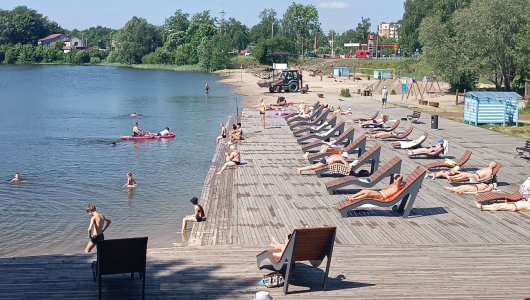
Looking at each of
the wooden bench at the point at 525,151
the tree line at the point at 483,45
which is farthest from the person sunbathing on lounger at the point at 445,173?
the tree line at the point at 483,45

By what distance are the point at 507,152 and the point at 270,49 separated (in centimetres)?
8942

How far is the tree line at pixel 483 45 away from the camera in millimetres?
42000

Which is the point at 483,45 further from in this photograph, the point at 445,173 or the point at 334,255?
the point at 334,255

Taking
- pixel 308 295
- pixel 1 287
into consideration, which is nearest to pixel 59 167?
pixel 1 287

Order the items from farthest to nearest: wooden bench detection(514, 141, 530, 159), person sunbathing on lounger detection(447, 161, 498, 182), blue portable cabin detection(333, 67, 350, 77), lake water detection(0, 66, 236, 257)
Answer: blue portable cabin detection(333, 67, 350, 77) → wooden bench detection(514, 141, 530, 159) → person sunbathing on lounger detection(447, 161, 498, 182) → lake water detection(0, 66, 236, 257)

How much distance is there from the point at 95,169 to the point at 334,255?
15061 millimetres

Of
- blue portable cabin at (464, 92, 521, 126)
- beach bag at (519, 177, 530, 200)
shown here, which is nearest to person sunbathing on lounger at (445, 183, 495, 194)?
beach bag at (519, 177, 530, 200)

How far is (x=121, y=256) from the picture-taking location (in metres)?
8.59

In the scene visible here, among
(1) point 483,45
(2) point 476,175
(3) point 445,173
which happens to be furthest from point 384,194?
(1) point 483,45

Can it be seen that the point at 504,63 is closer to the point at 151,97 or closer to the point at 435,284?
the point at 151,97

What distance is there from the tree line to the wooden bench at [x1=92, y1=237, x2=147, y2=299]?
108 feet

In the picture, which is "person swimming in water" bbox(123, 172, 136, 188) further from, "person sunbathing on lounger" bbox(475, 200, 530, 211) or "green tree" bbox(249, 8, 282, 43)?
"green tree" bbox(249, 8, 282, 43)

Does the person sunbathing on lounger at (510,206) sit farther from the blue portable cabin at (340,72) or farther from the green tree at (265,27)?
the green tree at (265,27)

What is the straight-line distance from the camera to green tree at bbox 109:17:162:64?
468 ft
